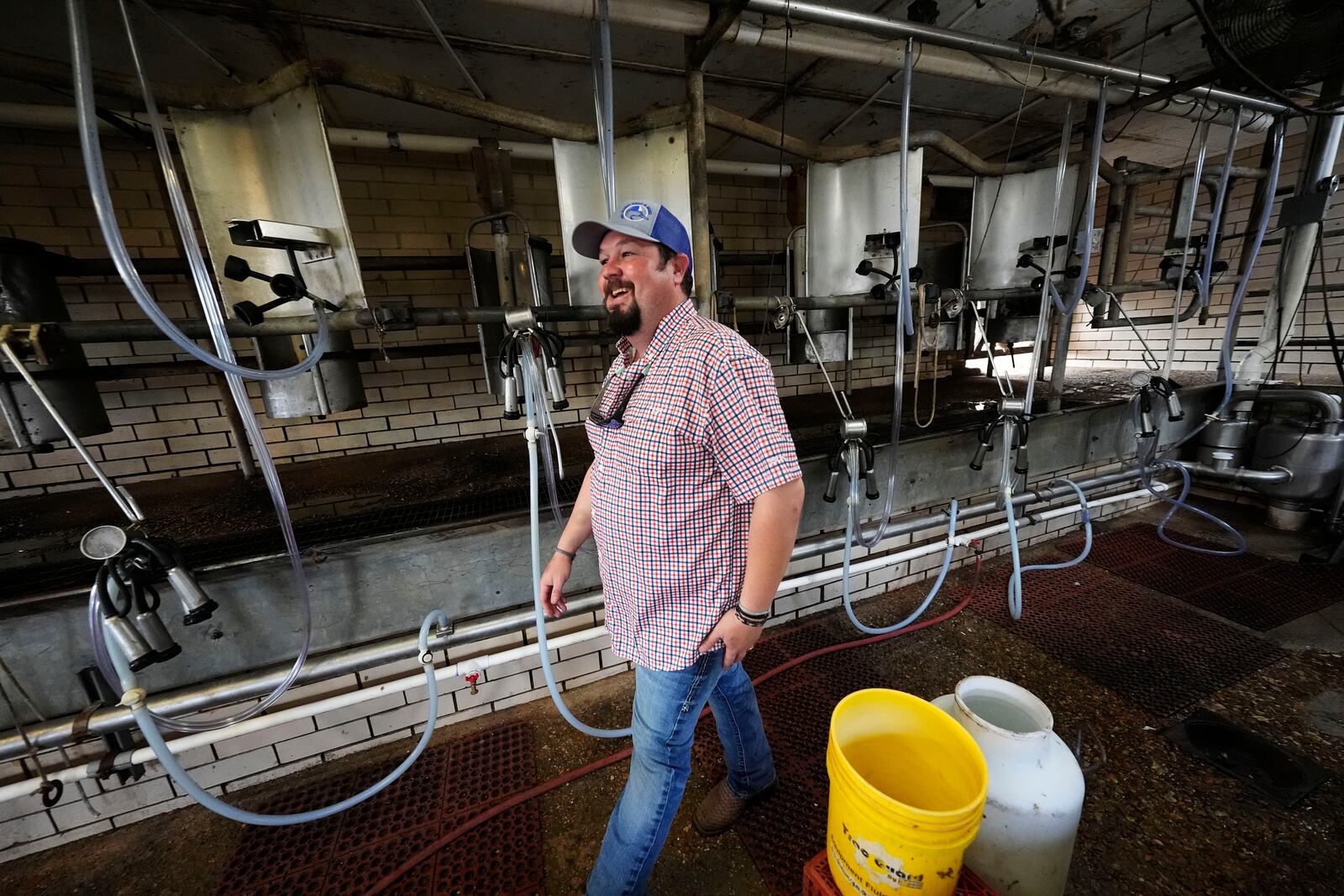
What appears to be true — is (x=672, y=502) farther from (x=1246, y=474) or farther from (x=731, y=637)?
(x=1246, y=474)

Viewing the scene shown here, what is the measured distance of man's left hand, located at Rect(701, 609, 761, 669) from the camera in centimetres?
112

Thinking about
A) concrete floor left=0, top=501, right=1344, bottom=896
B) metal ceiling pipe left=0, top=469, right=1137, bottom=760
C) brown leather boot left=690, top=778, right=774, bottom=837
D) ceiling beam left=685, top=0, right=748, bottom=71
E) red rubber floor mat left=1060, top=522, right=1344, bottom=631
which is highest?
ceiling beam left=685, top=0, right=748, bottom=71

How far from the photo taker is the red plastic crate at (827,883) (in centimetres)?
100

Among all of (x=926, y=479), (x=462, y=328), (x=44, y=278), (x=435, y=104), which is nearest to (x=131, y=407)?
(x=44, y=278)

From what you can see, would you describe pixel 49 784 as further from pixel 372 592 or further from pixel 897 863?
pixel 897 863

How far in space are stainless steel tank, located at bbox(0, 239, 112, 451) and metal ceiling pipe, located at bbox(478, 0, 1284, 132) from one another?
1838 mm

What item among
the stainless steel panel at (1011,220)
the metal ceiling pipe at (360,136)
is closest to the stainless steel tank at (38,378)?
the metal ceiling pipe at (360,136)

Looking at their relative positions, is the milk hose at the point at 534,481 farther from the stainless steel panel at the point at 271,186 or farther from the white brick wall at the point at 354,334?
the white brick wall at the point at 354,334

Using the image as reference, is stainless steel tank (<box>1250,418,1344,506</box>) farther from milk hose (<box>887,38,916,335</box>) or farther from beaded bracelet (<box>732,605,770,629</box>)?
beaded bracelet (<box>732,605,770,629</box>)

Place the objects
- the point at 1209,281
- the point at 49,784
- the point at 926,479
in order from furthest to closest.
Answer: the point at 1209,281 < the point at 926,479 < the point at 49,784

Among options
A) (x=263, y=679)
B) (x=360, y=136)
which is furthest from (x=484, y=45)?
(x=263, y=679)

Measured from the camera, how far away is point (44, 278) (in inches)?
63.9

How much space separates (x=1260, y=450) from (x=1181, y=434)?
0.44 metres

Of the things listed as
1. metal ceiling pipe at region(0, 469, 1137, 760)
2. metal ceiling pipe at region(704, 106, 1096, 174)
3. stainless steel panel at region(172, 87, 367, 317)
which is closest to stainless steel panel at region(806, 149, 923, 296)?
metal ceiling pipe at region(704, 106, 1096, 174)
